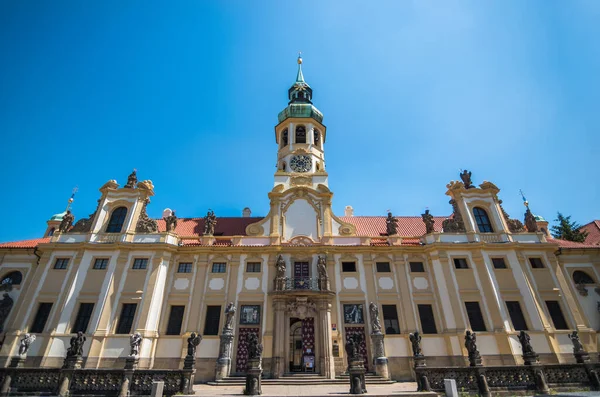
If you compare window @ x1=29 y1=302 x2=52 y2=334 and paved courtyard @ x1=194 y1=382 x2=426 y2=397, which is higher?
window @ x1=29 y1=302 x2=52 y2=334

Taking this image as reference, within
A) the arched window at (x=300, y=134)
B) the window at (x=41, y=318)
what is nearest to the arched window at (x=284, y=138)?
the arched window at (x=300, y=134)

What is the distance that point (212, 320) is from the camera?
2156 cm

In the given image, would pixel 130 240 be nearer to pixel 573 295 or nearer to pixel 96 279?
pixel 96 279

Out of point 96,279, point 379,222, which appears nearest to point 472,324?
point 379,222

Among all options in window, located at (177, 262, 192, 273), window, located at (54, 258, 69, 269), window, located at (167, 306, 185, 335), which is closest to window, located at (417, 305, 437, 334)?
window, located at (167, 306, 185, 335)

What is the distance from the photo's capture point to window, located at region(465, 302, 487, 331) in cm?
2092

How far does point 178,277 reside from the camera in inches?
907

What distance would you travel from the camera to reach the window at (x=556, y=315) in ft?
69.0

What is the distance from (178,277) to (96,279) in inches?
216

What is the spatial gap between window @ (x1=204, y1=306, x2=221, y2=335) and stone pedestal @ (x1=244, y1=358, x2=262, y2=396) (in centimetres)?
723

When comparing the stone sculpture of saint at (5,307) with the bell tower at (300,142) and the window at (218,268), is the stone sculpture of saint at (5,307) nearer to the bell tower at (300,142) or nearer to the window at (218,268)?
the window at (218,268)

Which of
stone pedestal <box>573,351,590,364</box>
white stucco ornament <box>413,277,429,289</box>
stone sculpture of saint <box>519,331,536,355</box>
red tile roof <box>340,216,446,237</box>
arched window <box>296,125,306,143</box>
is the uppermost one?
arched window <box>296,125,306,143</box>

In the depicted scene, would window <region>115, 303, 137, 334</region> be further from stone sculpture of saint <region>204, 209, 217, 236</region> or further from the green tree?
the green tree

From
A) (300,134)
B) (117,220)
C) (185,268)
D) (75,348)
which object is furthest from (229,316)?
(300,134)
